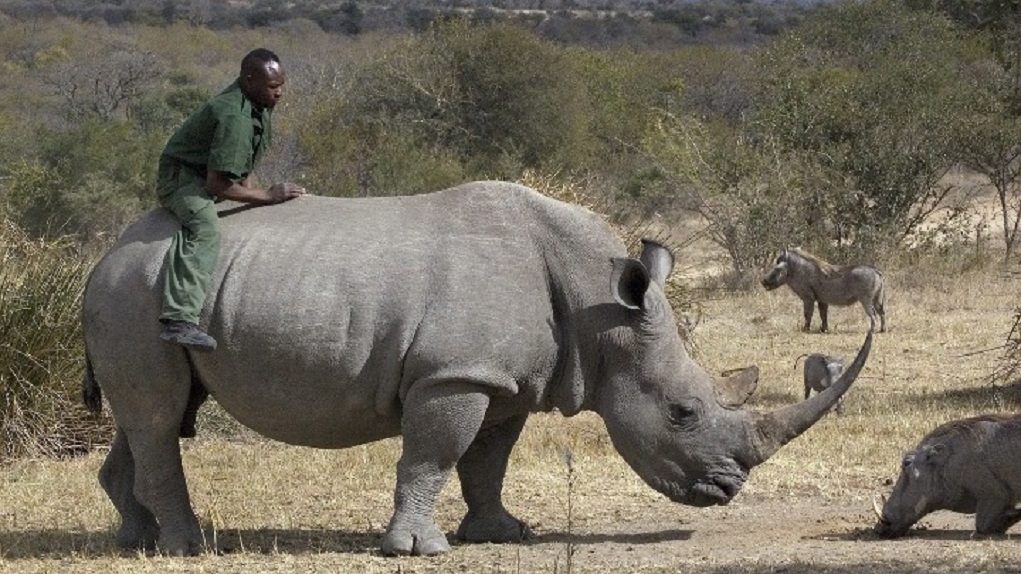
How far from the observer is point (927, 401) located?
611 inches

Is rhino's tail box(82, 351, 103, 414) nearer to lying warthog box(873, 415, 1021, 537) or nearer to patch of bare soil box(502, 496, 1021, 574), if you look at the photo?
patch of bare soil box(502, 496, 1021, 574)

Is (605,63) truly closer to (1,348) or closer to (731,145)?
(731,145)

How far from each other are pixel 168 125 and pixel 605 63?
38.6 feet

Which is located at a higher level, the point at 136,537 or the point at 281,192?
the point at 281,192

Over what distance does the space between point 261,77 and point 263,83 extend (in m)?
0.04

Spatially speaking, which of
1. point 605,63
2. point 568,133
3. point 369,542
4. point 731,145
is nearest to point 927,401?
point 369,542

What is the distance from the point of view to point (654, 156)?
28.5 meters

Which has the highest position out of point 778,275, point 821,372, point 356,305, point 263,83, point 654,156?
point 263,83

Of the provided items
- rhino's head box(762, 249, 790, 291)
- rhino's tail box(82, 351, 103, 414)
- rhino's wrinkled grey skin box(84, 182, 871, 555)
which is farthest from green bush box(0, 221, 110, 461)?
rhino's head box(762, 249, 790, 291)

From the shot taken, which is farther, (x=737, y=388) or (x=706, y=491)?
(x=737, y=388)

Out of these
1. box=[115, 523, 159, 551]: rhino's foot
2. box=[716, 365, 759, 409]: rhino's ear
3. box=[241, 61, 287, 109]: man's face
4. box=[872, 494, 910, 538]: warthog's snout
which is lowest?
box=[115, 523, 159, 551]: rhino's foot

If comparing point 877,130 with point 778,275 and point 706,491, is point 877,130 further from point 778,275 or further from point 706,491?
point 706,491

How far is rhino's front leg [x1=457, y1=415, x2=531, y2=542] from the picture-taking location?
9.90 meters

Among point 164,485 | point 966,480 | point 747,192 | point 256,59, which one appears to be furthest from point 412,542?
point 747,192
